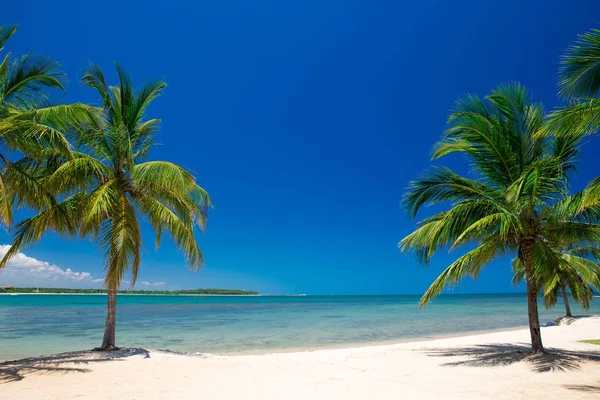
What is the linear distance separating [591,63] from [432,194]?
4054 mm

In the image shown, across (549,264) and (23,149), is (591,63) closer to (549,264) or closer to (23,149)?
(549,264)

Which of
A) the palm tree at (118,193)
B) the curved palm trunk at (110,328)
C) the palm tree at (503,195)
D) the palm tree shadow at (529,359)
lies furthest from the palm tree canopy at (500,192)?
the curved palm trunk at (110,328)

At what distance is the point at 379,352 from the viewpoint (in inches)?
420

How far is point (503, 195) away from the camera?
917 cm

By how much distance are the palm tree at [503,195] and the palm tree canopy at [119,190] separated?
5.61m

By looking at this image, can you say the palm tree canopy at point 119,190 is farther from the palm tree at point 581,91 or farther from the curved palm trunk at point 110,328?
the palm tree at point 581,91

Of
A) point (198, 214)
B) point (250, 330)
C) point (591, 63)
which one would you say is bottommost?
point (250, 330)

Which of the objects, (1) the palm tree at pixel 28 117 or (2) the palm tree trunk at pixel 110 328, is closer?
(1) the palm tree at pixel 28 117

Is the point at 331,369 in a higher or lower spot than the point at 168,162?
lower

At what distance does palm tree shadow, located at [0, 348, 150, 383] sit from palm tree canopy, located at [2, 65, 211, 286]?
164 cm

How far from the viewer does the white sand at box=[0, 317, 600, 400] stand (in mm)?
5832

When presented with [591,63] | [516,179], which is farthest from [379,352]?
[591,63]

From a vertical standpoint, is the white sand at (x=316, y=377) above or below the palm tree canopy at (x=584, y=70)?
below

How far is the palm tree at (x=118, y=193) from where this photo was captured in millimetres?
8797
